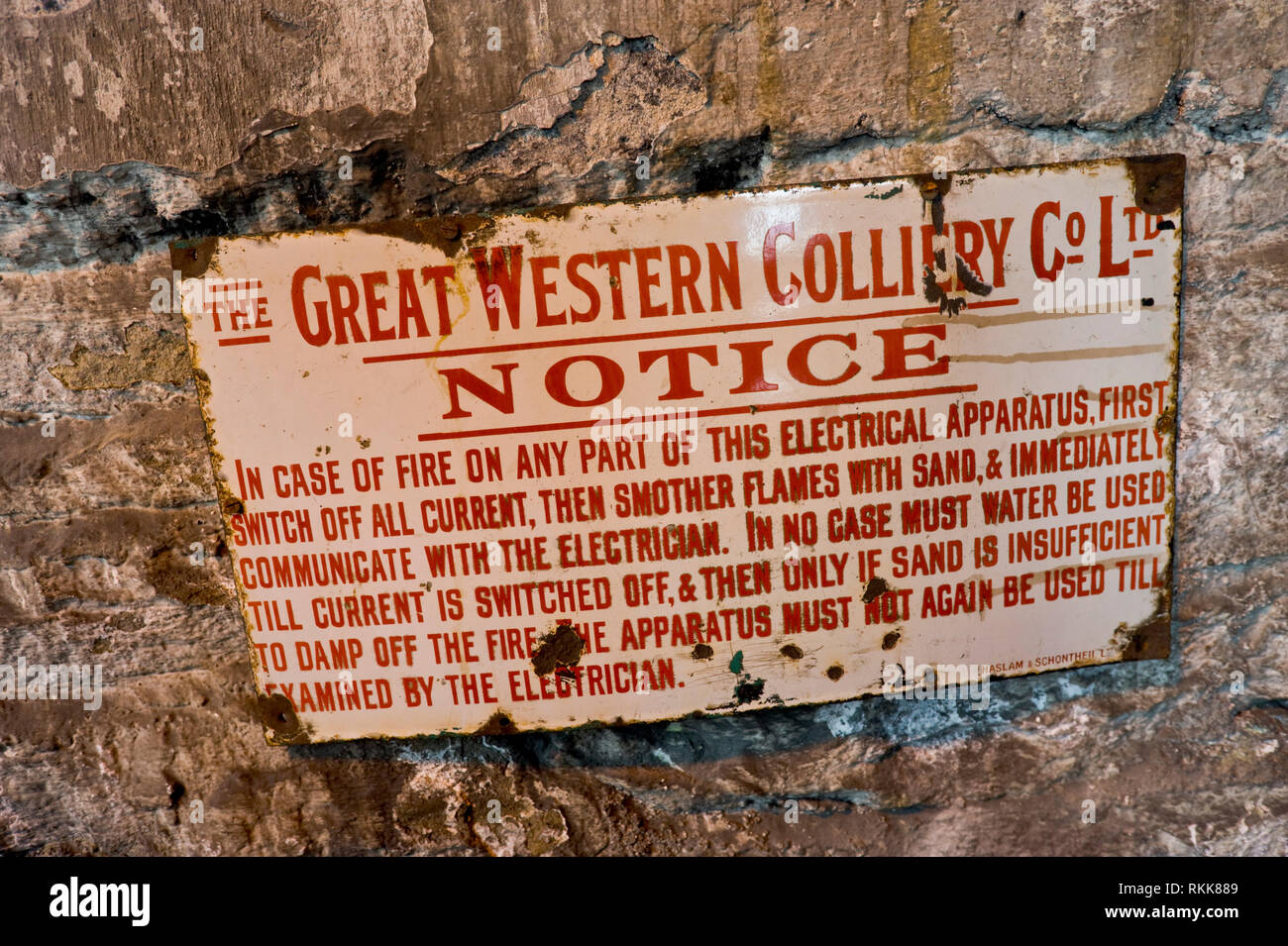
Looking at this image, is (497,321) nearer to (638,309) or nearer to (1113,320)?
(638,309)

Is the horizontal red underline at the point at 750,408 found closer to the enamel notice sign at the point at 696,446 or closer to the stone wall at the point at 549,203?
the enamel notice sign at the point at 696,446

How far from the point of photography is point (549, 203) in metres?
1.08

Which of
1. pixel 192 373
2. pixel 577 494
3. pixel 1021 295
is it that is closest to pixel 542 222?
pixel 577 494

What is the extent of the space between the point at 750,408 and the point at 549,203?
423 millimetres

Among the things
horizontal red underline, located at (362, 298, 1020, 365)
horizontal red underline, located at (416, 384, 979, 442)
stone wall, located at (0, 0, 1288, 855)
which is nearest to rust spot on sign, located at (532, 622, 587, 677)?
stone wall, located at (0, 0, 1288, 855)

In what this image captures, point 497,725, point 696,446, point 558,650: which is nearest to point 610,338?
point 696,446

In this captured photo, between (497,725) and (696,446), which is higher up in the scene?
(696,446)

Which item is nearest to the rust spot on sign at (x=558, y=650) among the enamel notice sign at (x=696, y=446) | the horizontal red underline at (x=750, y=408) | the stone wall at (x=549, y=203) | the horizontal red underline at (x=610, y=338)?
the enamel notice sign at (x=696, y=446)

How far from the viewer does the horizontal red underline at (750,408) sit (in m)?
1.07

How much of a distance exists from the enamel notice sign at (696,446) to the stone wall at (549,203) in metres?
0.09

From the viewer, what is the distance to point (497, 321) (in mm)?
1051

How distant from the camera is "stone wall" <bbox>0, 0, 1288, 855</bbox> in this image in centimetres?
103

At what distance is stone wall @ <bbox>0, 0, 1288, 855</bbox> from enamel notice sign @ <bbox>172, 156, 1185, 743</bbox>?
0.09 m

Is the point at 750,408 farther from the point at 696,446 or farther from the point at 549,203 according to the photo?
the point at 549,203
